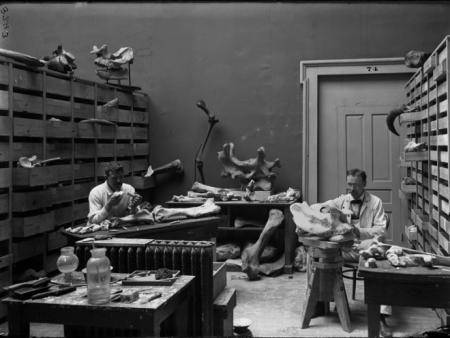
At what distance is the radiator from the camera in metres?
4.14

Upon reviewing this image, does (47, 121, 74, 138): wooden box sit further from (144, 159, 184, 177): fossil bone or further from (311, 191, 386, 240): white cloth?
(311, 191, 386, 240): white cloth

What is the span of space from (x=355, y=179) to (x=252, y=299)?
1.84 metres

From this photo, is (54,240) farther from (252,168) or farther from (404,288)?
(404,288)

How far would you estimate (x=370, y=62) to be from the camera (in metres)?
8.32

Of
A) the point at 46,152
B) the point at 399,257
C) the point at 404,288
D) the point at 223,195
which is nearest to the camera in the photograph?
the point at 404,288

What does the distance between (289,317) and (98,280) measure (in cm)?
294

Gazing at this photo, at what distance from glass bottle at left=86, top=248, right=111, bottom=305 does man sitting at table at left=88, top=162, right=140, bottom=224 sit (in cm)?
231

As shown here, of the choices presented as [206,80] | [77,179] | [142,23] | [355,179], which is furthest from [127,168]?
[355,179]

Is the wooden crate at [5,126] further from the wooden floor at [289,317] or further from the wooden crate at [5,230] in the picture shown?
the wooden floor at [289,317]

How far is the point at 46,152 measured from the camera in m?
6.20

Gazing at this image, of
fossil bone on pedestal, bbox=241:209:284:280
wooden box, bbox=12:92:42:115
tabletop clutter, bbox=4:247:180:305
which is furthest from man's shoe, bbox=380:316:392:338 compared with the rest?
wooden box, bbox=12:92:42:115

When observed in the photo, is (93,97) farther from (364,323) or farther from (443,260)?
(443,260)

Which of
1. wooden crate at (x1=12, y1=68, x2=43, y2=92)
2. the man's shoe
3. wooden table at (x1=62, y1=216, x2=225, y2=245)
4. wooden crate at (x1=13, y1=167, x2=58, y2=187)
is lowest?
the man's shoe

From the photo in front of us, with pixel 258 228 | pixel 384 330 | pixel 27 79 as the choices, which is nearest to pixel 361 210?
pixel 384 330
